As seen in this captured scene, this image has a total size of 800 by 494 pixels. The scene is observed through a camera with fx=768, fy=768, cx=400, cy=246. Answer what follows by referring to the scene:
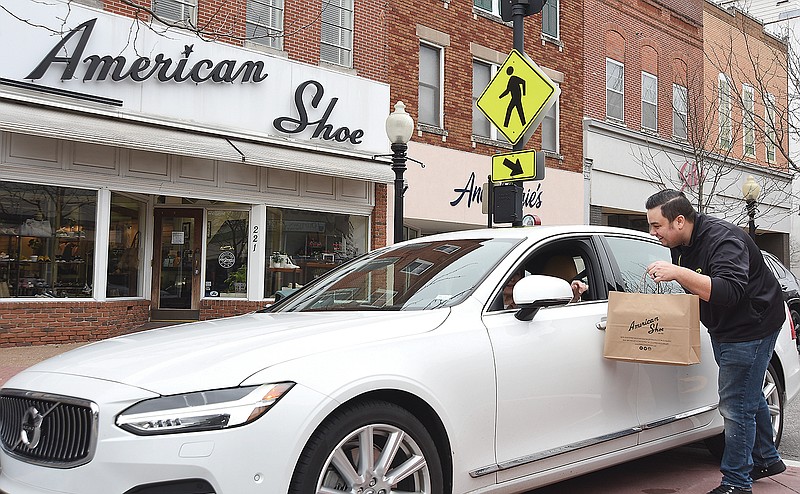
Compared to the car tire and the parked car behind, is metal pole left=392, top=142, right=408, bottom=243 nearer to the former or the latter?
the car tire

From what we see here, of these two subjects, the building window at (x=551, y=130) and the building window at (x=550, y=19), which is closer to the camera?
the building window at (x=550, y=19)

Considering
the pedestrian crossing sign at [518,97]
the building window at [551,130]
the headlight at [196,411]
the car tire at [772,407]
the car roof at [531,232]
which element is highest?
the building window at [551,130]

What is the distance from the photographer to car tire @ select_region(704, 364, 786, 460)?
17.3 ft

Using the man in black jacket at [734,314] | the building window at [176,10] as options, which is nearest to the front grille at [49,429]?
the man in black jacket at [734,314]

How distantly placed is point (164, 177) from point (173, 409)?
10.8 meters

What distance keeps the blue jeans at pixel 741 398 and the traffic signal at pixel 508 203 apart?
12.7 feet

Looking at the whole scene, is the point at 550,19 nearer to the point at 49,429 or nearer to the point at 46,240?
the point at 46,240

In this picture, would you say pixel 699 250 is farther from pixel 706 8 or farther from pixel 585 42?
pixel 706 8

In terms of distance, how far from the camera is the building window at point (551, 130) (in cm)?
2048

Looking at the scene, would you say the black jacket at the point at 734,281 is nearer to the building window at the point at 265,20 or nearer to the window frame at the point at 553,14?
the building window at the point at 265,20

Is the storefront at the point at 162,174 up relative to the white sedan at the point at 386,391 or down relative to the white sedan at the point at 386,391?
up

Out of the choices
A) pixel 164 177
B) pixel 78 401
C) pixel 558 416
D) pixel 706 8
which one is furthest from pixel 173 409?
pixel 706 8

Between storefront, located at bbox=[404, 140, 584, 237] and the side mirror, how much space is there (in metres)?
12.0

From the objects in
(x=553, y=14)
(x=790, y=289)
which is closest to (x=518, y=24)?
(x=790, y=289)
